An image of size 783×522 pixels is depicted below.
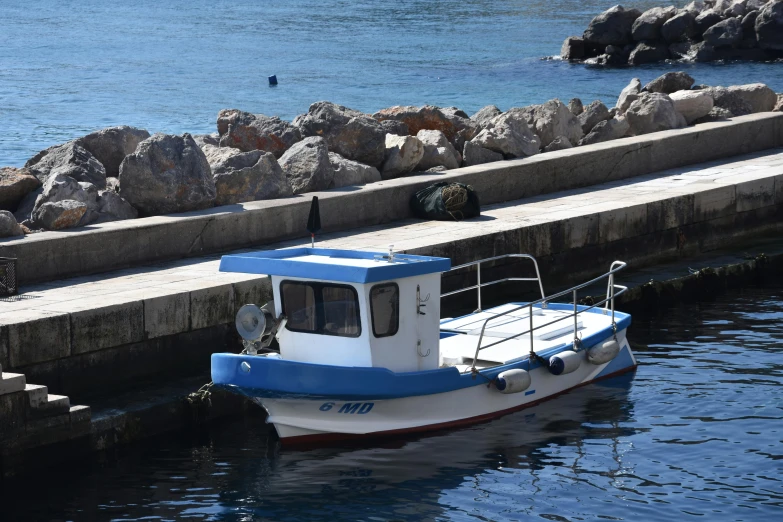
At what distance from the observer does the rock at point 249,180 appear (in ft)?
43.3

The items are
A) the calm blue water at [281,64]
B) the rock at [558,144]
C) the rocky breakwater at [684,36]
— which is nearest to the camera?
the rock at [558,144]

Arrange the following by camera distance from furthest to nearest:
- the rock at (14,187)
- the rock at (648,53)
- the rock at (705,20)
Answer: the rock at (705,20) → the rock at (648,53) → the rock at (14,187)

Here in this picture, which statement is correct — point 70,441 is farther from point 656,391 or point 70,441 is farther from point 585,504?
point 656,391

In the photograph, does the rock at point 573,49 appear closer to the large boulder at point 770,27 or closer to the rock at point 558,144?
the large boulder at point 770,27

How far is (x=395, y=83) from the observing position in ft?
140

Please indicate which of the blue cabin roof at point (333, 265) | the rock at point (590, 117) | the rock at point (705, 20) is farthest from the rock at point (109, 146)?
the rock at point (705, 20)

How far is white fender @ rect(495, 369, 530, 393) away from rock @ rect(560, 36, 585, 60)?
1564 inches

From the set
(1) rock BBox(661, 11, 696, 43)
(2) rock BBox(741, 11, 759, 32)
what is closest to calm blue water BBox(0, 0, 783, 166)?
(1) rock BBox(661, 11, 696, 43)

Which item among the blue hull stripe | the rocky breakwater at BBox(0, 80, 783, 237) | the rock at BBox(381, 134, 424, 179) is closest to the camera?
the blue hull stripe

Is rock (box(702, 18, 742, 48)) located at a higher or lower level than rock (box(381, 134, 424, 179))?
higher

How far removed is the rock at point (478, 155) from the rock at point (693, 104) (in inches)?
171

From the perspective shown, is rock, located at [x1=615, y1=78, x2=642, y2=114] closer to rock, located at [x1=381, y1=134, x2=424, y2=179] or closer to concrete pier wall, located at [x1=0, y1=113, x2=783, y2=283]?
concrete pier wall, located at [x1=0, y1=113, x2=783, y2=283]

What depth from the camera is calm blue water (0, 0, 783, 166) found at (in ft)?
120

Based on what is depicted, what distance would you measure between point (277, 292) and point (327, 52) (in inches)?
1790
